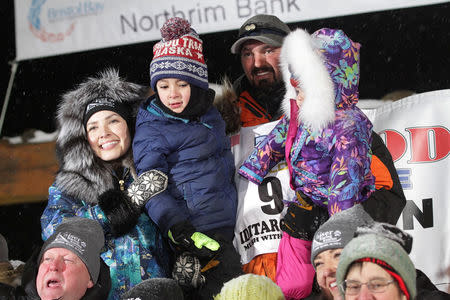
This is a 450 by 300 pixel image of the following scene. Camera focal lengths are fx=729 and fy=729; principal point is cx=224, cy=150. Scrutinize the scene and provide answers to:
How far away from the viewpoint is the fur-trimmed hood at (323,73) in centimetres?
301

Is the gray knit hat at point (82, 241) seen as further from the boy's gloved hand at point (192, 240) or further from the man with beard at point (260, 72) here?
the man with beard at point (260, 72)

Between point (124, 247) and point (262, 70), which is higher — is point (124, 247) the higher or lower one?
the lower one

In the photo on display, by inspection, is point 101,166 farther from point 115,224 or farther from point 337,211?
point 337,211

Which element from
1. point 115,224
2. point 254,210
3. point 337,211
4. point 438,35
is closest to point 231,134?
point 254,210

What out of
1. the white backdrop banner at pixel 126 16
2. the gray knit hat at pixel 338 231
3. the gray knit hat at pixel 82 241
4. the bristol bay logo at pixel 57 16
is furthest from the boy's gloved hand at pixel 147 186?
the bristol bay logo at pixel 57 16

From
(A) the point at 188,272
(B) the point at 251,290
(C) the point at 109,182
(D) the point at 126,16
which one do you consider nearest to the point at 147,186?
(C) the point at 109,182

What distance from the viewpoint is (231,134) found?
3.77 m

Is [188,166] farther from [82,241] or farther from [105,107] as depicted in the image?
[82,241]

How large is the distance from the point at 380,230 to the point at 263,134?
1.35 m

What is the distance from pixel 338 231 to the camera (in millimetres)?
2615

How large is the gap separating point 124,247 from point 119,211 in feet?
0.61

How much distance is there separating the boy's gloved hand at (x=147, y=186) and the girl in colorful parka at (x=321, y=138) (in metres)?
0.58

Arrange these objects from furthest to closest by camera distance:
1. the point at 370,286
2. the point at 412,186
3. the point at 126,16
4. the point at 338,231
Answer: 1. the point at 126,16
2. the point at 412,186
3. the point at 338,231
4. the point at 370,286

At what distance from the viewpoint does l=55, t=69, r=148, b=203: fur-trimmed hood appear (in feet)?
11.5
